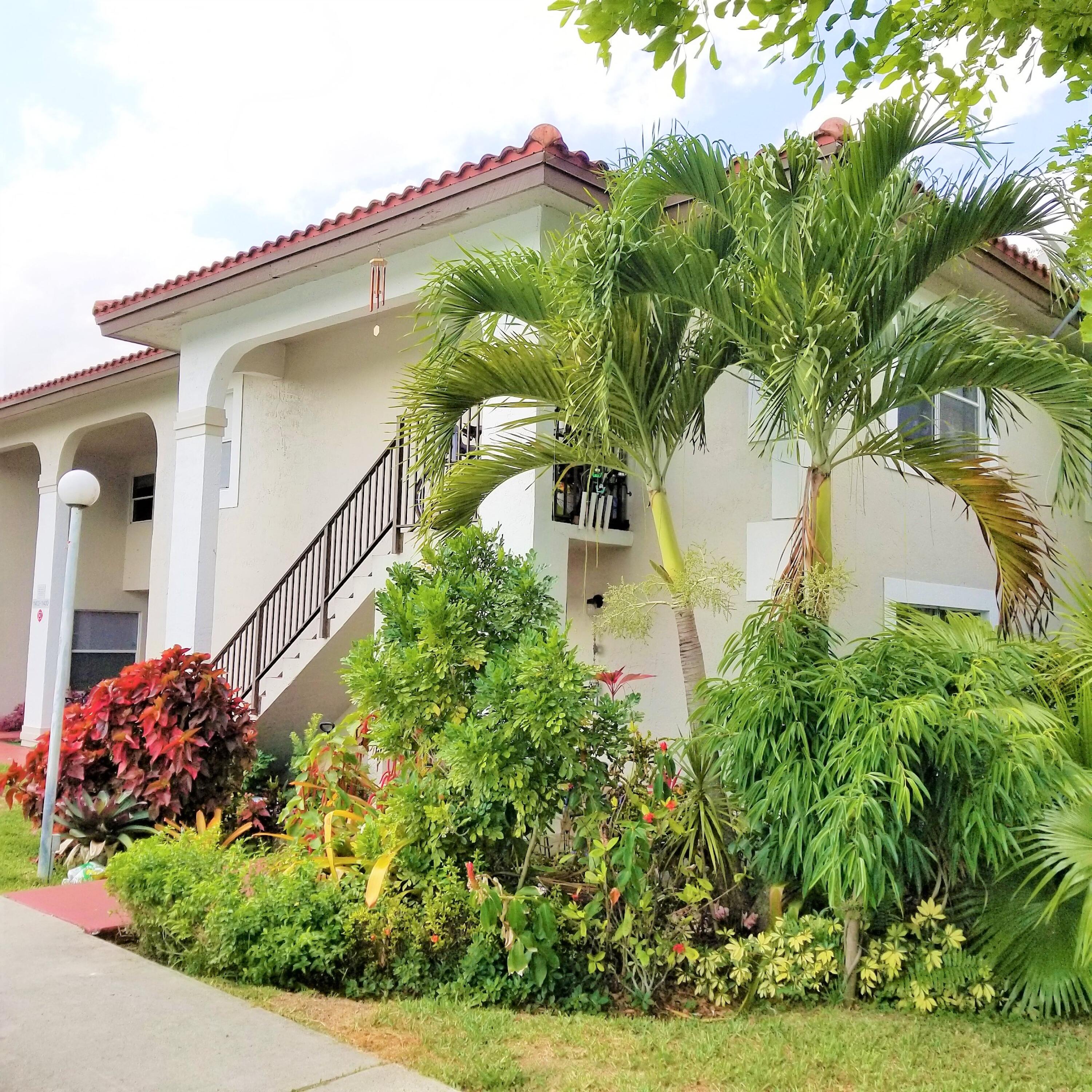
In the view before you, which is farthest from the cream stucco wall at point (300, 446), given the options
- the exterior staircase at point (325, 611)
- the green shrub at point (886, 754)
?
the green shrub at point (886, 754)

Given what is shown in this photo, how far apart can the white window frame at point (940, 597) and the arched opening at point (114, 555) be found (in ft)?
35.7

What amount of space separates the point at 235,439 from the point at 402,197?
5.24m

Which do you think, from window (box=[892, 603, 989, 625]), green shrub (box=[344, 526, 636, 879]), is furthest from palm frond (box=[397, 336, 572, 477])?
window (box=[892, 603, 989, 625])

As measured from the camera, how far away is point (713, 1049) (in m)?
4.11

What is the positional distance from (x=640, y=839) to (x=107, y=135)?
10.0 metres

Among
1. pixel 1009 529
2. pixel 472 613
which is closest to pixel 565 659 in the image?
pixel 472 613

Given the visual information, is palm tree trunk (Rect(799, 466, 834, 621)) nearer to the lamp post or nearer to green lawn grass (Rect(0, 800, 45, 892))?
the lamp post

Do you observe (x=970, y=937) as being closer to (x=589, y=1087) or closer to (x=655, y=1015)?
(x=655, y=1015)

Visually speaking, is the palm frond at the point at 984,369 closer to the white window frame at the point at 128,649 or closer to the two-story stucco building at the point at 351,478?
the two-story stucco building at the point at 351,478

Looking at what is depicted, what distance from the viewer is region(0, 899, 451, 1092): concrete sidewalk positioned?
368cm

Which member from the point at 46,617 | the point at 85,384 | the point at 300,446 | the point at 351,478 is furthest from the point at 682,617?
the point at 46,617

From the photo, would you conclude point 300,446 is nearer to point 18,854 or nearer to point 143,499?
point 18,854

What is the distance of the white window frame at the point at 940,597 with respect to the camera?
8.19 meters

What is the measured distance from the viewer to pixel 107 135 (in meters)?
11.1
